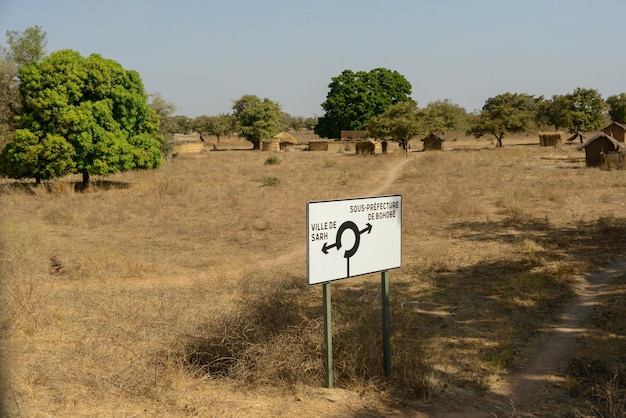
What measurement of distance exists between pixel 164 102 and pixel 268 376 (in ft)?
134

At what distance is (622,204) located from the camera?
1925cm

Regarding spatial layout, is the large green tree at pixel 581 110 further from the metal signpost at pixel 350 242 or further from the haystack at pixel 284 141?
the metal signpost at pixel 350 242

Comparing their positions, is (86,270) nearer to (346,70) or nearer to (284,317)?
(284,317)

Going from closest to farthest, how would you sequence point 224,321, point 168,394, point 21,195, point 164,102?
point 168,394
point 224,321
point 21,195
point 164,102

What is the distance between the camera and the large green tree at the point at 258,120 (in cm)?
6875

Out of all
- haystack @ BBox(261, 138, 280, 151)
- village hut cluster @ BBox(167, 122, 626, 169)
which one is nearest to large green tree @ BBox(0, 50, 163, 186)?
village hut cluster @ BBox(167, 122, 626, 169)

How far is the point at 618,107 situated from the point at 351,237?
286 feet

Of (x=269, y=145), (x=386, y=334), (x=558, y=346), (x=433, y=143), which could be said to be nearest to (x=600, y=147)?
(x=433, y=143)

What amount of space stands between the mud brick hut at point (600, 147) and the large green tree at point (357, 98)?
145 feet

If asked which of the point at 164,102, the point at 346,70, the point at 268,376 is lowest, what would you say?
the point at 268,376

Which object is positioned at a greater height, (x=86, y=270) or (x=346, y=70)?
(x=346, y=70)

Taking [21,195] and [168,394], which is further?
[21,195]

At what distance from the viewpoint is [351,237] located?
557 cm

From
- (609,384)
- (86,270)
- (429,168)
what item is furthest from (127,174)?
(609,384)
